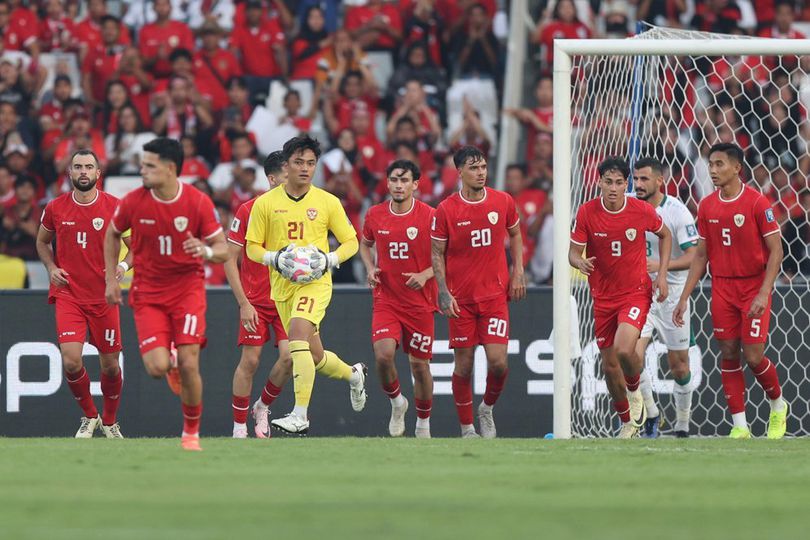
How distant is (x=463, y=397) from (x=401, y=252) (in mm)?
1340

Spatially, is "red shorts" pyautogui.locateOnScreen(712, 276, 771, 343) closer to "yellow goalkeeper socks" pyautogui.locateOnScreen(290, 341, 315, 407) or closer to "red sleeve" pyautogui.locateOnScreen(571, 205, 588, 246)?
"red sleeve" pyautogui.locateOnScreen(571, 205, 588, 246)

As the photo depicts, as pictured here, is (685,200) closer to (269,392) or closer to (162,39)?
(269,392)

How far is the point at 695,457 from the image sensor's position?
9.43m

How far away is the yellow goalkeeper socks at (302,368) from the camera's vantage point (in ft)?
37.0

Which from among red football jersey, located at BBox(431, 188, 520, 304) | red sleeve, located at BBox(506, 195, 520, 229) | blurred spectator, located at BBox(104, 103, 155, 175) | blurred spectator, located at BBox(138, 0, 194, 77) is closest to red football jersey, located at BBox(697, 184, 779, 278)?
red sleeve, located at BBox(506, 195, 520, 229)

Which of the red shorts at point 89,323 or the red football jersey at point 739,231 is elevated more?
the red football jersey at point 739,231

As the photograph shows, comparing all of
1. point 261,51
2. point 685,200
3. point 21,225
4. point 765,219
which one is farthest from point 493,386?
point 261,51

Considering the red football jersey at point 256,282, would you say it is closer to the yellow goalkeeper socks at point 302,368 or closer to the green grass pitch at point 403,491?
the yellow goalkeeper socks at point 302,368

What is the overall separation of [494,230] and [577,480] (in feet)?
14.6

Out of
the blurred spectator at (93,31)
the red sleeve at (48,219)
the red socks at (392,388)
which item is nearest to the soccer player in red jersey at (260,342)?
the red socks at (392,388)

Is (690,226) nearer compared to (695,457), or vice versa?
(695,457)

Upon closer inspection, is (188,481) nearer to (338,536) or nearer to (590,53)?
(338,536)

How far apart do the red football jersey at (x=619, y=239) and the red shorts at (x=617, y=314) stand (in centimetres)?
6

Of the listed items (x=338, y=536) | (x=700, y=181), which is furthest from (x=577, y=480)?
(x=700, y=181)
